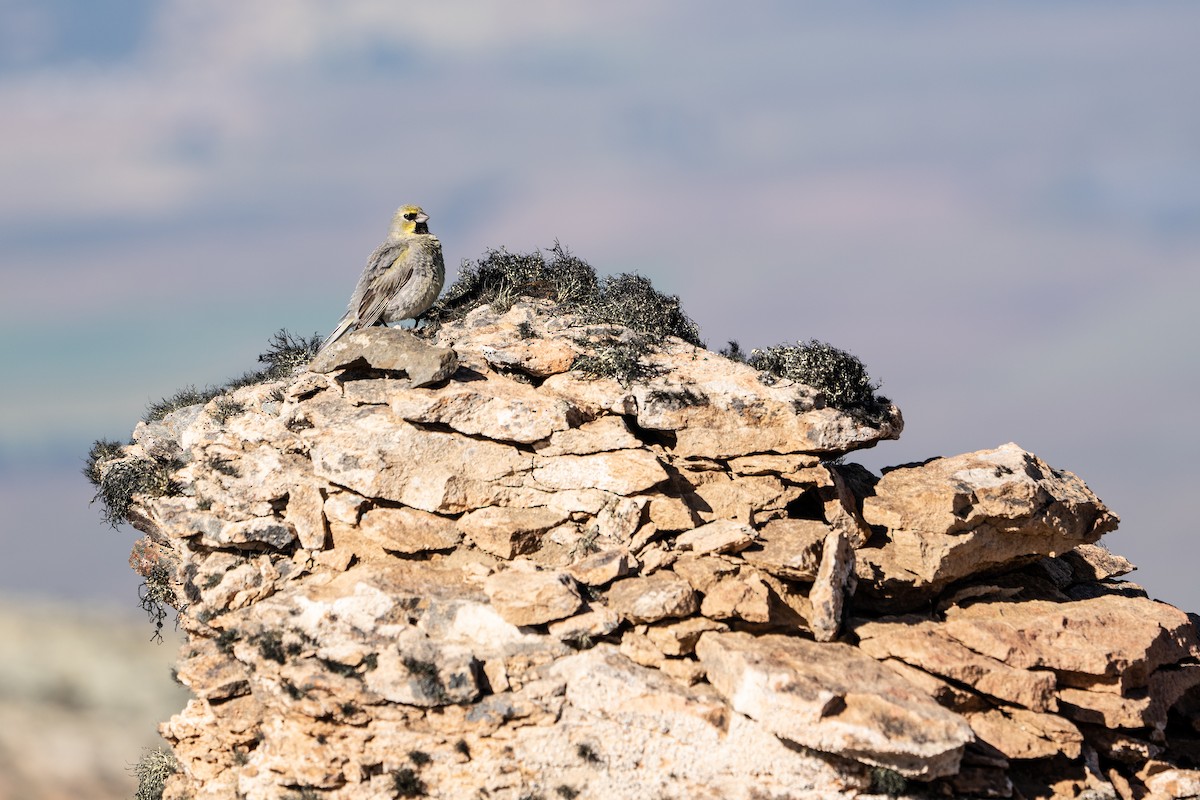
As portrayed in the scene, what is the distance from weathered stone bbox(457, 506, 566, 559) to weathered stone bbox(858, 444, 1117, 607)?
195 inches

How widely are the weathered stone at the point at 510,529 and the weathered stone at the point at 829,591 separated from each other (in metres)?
3.85

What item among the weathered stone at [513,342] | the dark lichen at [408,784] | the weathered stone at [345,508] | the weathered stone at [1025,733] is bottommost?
the dark lichen at [408,784]

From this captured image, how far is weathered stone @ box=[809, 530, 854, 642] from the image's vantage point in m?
14.9

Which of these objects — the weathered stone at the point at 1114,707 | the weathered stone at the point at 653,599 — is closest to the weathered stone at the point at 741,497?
the weathered stone at the point at 653,599

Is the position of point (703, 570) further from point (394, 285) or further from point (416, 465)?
point (394, 285)

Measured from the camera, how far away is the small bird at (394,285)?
19.4m

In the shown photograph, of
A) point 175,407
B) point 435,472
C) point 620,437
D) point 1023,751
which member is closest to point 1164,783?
point 1023,751

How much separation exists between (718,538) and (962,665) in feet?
12.6

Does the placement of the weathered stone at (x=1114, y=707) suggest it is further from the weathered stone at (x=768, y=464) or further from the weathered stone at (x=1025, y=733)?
the weathered stone at (x=768, y=464)

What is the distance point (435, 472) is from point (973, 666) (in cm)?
835

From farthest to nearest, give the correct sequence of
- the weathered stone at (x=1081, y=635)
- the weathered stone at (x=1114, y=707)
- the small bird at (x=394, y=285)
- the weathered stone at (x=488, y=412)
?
the small bird at (x=394, y=285) < the weathered stone at (x=488, y=412) < the weathered stone at (x=1114, y=707) < the weathered stone at (x=1081, y=635)

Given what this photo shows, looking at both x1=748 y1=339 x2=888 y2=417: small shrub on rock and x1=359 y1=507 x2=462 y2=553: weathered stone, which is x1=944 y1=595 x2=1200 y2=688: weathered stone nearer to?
x1=748 y1=339 x2=888 y2=417: small shrub on rock

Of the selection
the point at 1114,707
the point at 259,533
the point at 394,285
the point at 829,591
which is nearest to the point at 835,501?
the point at 829,591

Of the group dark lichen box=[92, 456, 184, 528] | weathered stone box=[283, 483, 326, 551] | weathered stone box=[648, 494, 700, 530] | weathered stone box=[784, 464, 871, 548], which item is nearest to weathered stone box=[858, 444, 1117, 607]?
weathered stone box=[784, 464, 871, 548]
